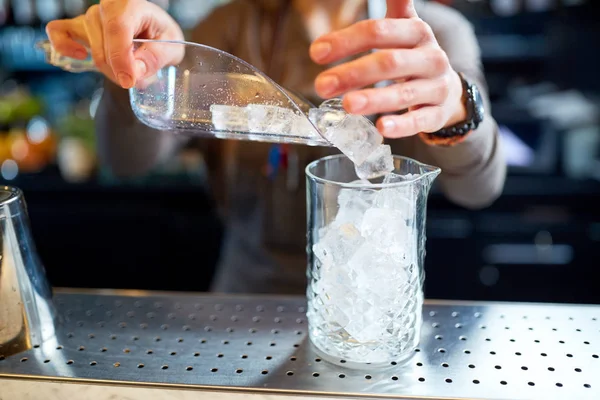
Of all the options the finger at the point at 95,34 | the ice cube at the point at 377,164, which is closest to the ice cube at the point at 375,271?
the ice cube at the point at 377,164

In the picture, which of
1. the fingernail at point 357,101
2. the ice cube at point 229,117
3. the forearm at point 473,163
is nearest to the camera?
the fingernail at point 357,101

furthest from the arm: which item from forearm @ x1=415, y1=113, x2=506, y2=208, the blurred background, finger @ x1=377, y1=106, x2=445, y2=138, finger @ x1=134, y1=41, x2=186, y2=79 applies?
the blurred background

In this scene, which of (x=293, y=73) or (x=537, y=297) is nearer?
(x=293, y=73)

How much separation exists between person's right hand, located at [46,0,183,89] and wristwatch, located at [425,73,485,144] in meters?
0.44

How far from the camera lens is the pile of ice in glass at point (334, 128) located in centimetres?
83

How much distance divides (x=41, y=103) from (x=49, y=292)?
2.26 meters

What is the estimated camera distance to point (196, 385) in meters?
0.85

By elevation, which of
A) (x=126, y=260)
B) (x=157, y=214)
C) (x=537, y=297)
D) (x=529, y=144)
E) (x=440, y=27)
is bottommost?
(x=537, y=297)

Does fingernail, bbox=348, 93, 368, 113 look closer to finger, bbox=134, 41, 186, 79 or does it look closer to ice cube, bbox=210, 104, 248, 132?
ice cube, bbox=210, 104, 248, 132

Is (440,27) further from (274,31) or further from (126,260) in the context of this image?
(126,260)

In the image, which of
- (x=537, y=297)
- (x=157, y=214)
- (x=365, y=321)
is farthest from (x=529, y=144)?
(x=365, y=321)

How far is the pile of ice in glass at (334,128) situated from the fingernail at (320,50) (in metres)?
0.06

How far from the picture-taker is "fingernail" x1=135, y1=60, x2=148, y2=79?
2.93 ft

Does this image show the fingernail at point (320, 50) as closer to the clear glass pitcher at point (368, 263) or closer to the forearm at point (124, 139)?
the clear glass pitcher at point (368, 263)
